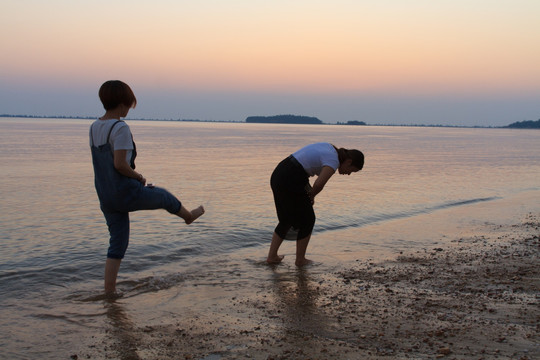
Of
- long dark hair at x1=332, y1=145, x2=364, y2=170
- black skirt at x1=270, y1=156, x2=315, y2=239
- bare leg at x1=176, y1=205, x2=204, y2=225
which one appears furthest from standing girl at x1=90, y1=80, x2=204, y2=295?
long dark hair at x1=332, y1=145, x2=364, y2=170

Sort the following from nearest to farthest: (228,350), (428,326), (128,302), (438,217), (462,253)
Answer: (228,350) < (428,326) < (128,302) < (462,253) < (438,217)

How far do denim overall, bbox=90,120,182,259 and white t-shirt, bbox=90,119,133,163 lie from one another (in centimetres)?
4

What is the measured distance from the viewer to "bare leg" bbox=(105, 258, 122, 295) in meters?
5.33

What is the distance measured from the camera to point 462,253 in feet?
25.3

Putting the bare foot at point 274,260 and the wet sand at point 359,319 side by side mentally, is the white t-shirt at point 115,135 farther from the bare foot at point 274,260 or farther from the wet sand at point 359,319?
the bare foot at point 274,260

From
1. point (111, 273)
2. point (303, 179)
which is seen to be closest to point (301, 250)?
point (303, 179)

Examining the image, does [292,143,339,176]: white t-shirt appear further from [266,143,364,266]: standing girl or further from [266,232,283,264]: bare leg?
[266,232,283,264]: bare leg

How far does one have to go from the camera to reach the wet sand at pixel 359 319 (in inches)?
153

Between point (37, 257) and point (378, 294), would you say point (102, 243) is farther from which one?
point (378, 294)

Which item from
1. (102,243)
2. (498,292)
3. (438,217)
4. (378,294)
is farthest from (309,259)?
(438,217)

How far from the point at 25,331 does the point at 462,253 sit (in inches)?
240

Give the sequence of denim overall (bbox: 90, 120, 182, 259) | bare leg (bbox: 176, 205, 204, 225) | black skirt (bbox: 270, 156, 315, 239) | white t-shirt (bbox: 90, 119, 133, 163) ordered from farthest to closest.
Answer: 1. black skirt (bbox: 270, 156, 315, 239)
2. bare leg (bbox: 176, 205, 204, 225)
3. denim overall (bbox: 90, 120, 182, 259)
4. white t-shirt (bbox: 90, 119, 133, 163)

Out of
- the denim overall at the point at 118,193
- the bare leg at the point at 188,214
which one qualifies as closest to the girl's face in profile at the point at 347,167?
the bare leg at the point at 188,214

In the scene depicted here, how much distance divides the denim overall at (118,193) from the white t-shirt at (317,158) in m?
1.94
